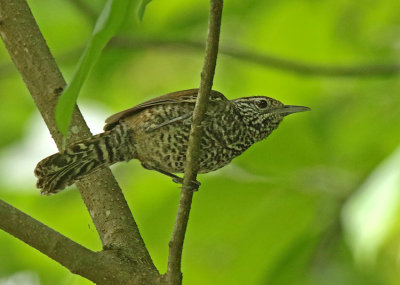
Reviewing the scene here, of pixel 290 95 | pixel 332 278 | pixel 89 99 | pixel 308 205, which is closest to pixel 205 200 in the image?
pixel 308 205

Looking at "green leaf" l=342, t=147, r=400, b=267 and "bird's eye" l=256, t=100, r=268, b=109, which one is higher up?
"bird's eye" l=256, t=100, r=268, b=109

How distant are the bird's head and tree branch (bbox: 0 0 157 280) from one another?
124 centimetres

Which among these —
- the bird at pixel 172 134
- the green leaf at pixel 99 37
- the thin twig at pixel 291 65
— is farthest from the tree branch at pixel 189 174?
the thin twig at pixel 291 65

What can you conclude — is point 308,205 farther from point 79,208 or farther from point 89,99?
point 89,99

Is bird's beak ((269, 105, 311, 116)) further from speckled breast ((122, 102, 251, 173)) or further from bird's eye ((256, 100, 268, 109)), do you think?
speckled breast ((122, 102, 251, 173))

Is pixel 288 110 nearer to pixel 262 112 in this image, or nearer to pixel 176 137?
pixel 262 112

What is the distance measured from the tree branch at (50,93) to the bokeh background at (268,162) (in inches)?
45.6

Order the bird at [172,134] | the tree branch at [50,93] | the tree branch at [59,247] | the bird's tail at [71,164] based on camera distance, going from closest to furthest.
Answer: the tree branch at [59,247] < the tree branch at [50,93] < the bird's tail at [71,164] < the bird at [172,134]

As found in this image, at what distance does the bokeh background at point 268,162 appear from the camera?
5.07 metres

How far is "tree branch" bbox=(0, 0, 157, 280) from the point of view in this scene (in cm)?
388

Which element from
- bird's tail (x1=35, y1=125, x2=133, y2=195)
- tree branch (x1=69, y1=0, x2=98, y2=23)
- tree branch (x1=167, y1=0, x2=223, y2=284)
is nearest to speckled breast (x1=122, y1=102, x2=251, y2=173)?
bird's tail (x1=35, y1=125, x2=133, y2=195)

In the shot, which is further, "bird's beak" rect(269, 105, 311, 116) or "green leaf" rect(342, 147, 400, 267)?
"bird's beak" rect(269, 105, 311, 116)

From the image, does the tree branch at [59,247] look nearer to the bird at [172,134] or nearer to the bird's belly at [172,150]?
the bird at [172,134]

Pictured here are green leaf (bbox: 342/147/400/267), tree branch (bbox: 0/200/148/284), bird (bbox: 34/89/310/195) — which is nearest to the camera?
tree branch (bbox: 0/200/148/284)
